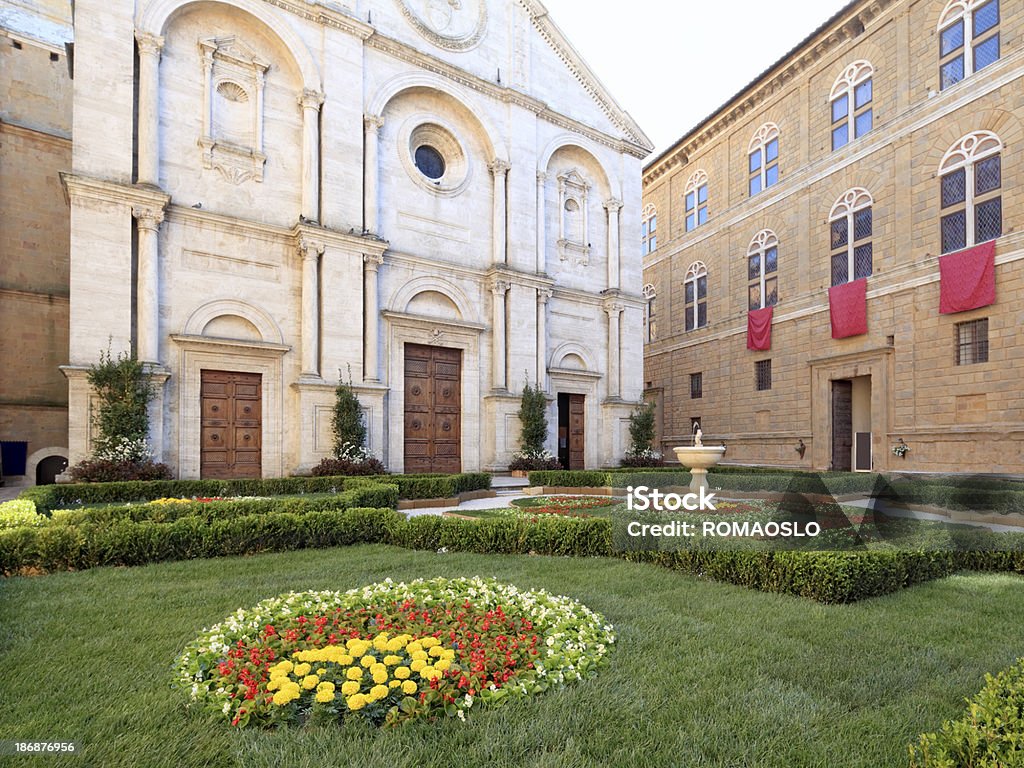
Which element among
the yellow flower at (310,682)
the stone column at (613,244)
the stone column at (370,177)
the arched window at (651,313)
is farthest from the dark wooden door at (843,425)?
the yellow flower at (310,682)

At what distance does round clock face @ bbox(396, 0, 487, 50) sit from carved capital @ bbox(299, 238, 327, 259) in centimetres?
921

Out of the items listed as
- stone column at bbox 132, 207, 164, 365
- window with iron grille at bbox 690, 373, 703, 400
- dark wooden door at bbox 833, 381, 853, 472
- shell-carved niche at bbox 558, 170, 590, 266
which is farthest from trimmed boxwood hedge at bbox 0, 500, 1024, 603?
window with iron grille at bbox 690, 373, 703, 400

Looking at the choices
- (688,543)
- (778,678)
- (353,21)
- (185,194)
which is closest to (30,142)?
(185,194)

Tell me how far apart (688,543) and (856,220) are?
69.7 ft

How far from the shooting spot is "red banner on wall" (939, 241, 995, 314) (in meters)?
17.2

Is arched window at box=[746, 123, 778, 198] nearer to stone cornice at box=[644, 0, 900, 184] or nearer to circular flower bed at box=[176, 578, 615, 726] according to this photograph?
stone cornice at box=[644, 0, 900, 184]

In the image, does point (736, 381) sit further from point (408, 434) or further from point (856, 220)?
point (408, 434)

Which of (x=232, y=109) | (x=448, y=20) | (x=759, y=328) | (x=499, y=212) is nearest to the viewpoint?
(x=232, y=109)

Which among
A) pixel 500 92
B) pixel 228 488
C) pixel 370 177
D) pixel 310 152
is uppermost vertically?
pixel 500 92

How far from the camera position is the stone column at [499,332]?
2102cm

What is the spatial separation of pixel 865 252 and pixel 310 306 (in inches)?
817

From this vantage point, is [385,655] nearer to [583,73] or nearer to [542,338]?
[542,338]

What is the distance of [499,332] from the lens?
21094 mm

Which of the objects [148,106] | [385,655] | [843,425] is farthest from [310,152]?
[843,425]
